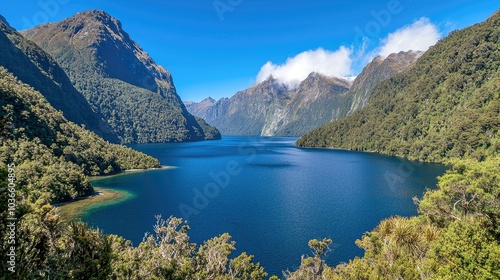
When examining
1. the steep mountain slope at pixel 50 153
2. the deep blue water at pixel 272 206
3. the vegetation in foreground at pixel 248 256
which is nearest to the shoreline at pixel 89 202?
the steep mountain slope at pixel 50 153

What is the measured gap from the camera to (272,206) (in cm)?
9381

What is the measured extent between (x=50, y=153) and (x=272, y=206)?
88.1 m

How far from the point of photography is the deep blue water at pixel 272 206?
65.3m

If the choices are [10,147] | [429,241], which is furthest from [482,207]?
[10,147]

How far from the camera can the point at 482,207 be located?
37438mm

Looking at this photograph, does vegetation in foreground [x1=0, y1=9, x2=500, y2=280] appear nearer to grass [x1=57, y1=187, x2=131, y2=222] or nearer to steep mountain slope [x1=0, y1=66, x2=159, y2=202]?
grass [x1=57, y1=187, x2=131, y2=222]

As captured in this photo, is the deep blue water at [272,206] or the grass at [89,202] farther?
the grass at [89,202]

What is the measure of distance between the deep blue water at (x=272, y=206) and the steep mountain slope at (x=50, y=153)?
17.2 m

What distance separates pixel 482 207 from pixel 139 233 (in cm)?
6266

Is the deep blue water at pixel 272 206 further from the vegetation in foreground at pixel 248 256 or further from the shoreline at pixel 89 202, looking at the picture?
the vegetation in foreground at pixel 248 256

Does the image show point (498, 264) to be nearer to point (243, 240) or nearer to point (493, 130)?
point (243, 240)

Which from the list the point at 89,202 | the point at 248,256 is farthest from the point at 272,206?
the point at 89,202

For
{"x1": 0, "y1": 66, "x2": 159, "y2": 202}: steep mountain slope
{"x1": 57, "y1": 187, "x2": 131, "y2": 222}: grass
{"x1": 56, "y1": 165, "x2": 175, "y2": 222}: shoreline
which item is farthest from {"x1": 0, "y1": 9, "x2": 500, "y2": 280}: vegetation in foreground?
{"x1": 0, "y1": 66, "x2": 159, "y2": 202}: steep mountain slope

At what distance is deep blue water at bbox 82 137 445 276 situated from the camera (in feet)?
214
